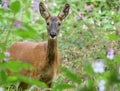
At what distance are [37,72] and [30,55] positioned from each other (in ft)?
1.57

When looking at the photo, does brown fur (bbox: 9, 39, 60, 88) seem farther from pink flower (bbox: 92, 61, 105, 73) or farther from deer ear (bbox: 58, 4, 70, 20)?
pink flower (bbox: 92, 61, 105, 73)

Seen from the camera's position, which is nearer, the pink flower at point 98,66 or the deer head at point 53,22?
the pink flower at point 98,66

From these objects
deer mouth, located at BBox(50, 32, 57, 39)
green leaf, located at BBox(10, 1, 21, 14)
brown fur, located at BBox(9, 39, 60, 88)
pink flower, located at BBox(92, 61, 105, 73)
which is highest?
green leaf, located at BBox(10, 1, 21, 14)

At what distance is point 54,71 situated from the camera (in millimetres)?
6746

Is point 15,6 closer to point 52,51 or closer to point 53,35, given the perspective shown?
point 53,35

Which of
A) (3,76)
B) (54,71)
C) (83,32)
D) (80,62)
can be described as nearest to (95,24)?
(83,32)

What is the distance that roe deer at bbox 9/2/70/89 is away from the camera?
6.77 meters

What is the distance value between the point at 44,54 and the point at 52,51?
190mm

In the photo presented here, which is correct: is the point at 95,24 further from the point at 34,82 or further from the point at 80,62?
the point at 34,82

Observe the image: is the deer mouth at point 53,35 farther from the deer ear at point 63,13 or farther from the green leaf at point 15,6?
the green leaf at point 15,6

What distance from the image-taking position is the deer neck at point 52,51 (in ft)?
22.9

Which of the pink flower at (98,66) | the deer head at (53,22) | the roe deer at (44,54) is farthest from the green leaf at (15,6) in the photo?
the deer head at (53,22)

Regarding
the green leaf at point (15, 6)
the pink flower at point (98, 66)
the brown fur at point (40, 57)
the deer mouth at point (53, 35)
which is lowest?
the brown fur at point (40, 57)

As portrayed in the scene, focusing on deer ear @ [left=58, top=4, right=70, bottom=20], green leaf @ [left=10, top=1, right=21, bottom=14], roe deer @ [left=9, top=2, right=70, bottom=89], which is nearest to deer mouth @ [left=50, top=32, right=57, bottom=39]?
roe deer @ [left=9, top=2, right=70, bottom=89]
